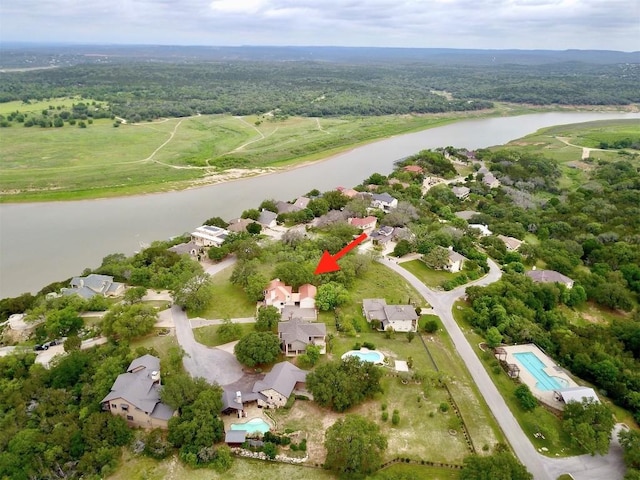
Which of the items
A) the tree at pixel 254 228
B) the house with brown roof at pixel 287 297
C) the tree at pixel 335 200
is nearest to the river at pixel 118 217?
the tree at pixel 254 228

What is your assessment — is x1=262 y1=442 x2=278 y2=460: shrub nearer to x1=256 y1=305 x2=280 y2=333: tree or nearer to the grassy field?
the grassy field

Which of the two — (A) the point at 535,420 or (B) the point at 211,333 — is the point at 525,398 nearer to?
(A) the point at 535,420

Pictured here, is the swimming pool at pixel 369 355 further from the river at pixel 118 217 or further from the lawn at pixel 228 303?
the river at pixel 118 217

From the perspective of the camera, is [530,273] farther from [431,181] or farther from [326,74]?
[326,74]

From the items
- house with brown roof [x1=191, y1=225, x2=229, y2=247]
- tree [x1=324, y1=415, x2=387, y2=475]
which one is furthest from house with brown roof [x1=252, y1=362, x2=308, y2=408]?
house with brown roof [x1=191, y1=225, x2=229, y2=247]

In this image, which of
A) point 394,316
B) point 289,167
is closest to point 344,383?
point 394,316
